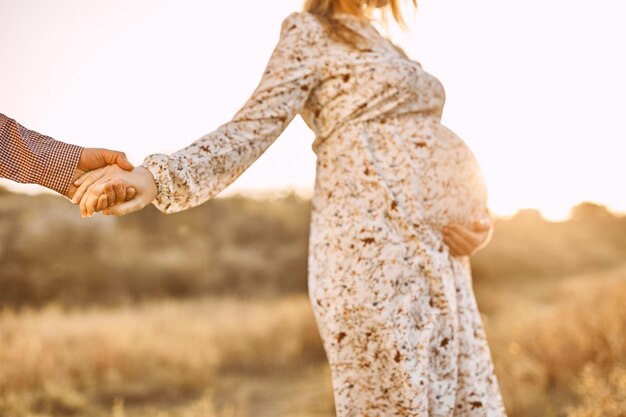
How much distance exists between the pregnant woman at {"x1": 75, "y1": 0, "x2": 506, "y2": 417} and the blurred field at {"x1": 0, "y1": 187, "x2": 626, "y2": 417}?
2.32 meters

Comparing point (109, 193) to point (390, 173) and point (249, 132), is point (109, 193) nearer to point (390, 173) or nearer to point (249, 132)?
point (249, 132)

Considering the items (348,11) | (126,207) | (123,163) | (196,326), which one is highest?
(348,11)

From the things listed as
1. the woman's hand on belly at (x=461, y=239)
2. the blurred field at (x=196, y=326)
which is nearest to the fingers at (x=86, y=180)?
the woman's hand on belly at (x=461, y=239)

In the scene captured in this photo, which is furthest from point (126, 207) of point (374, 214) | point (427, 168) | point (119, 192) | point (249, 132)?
point (427, 168)

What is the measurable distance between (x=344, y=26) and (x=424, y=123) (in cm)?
36

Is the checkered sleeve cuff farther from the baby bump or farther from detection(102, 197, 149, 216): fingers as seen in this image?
the baby bump

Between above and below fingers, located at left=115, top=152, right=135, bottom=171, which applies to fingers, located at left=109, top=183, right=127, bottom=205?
below

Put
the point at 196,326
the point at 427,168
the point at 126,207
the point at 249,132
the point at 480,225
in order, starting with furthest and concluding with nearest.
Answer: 1. the point at 196,326
2. the point at 480,225
3. the point at 427,168
4. the point at 249,132
5. the point at 126,207

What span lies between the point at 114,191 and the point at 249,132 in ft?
1.32

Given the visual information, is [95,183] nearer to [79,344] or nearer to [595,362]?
[595,362]

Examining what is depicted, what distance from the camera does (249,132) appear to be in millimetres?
1665

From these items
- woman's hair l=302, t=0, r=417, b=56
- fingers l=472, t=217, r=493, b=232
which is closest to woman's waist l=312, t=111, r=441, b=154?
woman's hair l=302, t=0, r=417, b=56

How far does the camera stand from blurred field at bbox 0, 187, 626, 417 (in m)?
5.14

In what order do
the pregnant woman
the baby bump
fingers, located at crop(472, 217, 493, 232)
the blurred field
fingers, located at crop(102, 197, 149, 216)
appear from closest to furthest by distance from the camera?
fingers, located at crop(102, 197, 149, 216) → the pregnant woman → the baby bump → fingers, located at crop(472, 217, 493, 232) → the blurred field
